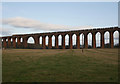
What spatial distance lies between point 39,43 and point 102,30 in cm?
2545

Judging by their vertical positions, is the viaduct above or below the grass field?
above

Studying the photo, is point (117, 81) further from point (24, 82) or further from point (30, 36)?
point (30, 36)

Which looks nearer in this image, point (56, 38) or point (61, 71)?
point (61, 71)

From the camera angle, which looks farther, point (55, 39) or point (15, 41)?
point (15, 41)

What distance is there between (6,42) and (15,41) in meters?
7.85

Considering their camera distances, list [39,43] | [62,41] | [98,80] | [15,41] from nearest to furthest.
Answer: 1. [98,80]
2. [62,41]
3. [39,43]
4. [15,41]

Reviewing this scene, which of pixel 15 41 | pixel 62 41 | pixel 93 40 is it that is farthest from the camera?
pixel 15 41

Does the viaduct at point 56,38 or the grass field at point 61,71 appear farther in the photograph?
the viaduct at point 56,38

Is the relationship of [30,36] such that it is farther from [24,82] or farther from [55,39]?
[24,82]

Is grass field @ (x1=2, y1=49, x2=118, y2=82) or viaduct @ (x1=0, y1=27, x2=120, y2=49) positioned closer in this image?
grass field @ (x1=2, y1=49, x2=118, y2=82)

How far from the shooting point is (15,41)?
58.3 meters

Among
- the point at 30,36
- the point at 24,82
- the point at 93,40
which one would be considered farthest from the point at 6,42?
the point at 24,82

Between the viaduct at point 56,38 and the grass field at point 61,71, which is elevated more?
the viaduct at point 56,38

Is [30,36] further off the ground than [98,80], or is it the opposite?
[30,36]
